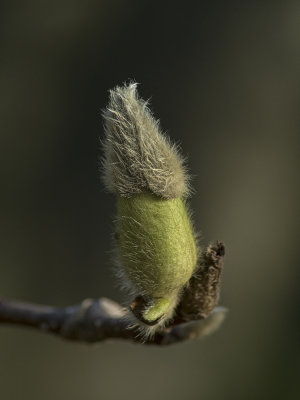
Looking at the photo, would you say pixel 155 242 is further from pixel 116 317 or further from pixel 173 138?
pixel 173 138

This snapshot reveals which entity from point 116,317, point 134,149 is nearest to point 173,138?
point 116,317

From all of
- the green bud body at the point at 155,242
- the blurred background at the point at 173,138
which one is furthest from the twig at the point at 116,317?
the blurred background at the point at 173,138

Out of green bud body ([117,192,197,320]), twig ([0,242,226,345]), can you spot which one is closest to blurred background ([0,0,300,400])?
twig ([0,242,226,345])

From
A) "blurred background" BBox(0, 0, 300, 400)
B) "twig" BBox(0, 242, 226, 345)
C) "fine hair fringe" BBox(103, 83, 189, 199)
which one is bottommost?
"twig" BBox(0, 242, 226, 345)

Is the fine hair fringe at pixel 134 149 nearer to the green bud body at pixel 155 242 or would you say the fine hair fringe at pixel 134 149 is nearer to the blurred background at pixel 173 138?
the green bud body at pixel 155 242

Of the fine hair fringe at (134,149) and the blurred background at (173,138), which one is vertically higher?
the blurred background at (173,138)

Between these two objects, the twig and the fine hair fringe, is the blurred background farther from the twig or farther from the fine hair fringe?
the fine hair fringe
